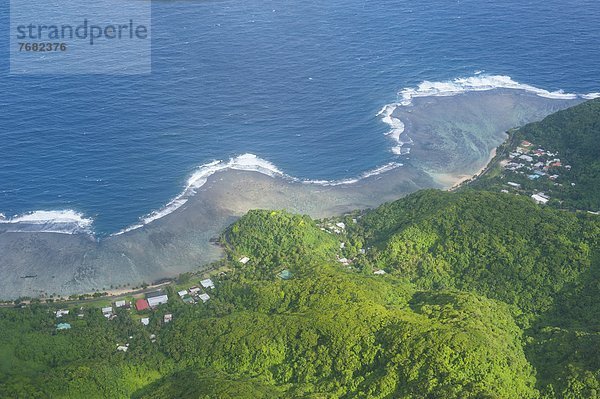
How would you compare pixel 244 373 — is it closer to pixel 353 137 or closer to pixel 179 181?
pixel 179 181

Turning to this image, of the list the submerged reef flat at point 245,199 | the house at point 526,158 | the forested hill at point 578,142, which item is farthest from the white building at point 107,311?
the house at point 526,158

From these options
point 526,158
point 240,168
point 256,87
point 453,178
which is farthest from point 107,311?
point 526,158

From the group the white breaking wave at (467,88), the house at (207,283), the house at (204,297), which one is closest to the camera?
the house at (204,297)

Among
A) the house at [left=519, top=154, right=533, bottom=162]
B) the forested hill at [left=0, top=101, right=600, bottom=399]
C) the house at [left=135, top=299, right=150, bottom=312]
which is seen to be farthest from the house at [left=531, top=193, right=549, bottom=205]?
the house at [left=135, top=299, right=150, bottom=312]

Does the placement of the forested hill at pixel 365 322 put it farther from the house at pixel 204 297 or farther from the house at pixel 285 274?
the house at pixel 204 297

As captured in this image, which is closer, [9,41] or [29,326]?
[29,326]

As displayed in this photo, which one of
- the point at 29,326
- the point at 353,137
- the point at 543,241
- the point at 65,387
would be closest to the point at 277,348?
the point at 65,387

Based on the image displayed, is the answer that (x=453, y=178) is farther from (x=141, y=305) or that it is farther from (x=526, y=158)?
(x=141, y=305)
